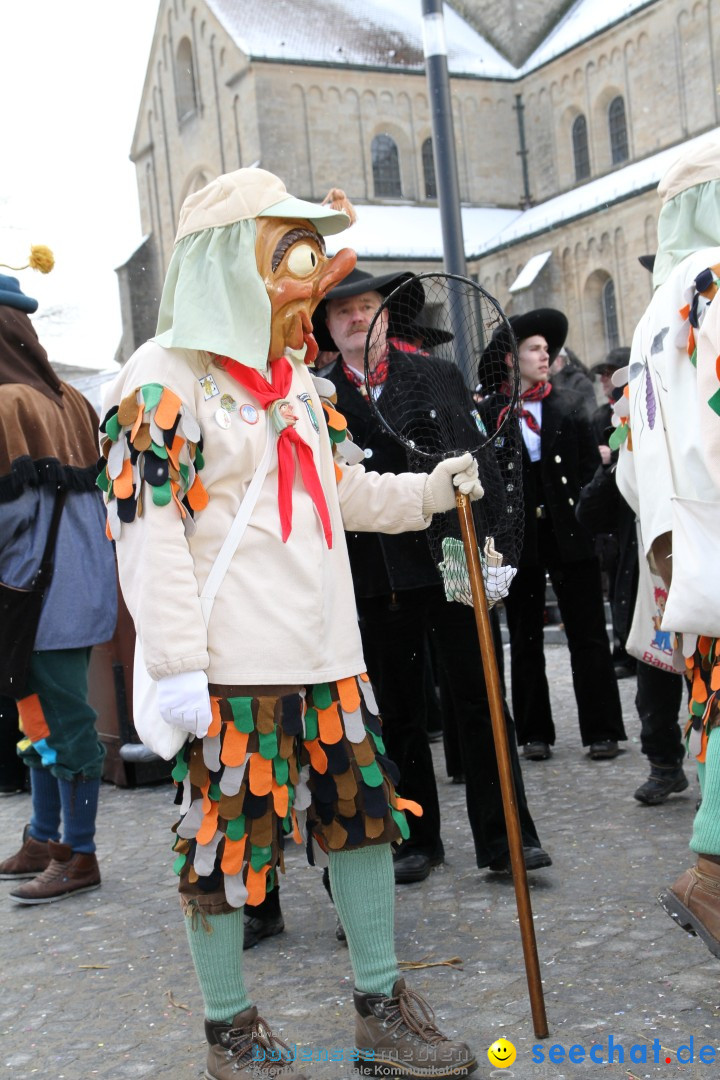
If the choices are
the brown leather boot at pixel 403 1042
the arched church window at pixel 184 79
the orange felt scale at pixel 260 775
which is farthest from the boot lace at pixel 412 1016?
the arched church window at pixel 184 79

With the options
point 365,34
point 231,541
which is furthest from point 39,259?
point 365,34

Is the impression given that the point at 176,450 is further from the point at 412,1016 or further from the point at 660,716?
the point at 660,716

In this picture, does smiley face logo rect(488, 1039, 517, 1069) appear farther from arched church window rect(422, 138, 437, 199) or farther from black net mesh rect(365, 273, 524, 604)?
arched church window rect(422, 138, 437, 199)

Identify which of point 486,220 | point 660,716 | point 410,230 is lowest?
point 660,716

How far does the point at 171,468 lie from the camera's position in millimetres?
2828

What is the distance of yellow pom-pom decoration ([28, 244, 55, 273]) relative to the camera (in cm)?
506

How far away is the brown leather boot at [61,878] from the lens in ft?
15.2

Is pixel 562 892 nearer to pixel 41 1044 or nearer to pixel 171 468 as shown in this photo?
pixel 41 1044

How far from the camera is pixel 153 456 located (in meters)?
2.83

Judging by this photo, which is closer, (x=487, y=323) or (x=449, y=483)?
(x=449, y=483)

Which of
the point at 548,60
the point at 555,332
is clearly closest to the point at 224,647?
the point at 555,332

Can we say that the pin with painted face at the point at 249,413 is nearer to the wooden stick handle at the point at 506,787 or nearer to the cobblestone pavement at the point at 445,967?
the wooden stick handle at the point at 506,787

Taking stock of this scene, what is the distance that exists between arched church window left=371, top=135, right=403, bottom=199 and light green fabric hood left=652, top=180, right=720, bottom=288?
35037 millimetres

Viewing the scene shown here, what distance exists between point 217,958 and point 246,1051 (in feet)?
0.75
